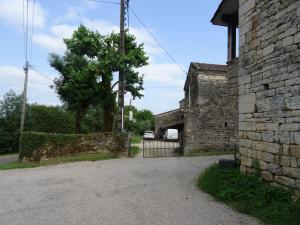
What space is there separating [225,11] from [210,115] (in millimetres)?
9696

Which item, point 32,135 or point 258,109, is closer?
point 258,109

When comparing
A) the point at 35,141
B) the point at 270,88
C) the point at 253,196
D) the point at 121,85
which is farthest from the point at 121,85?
the point at 253,196

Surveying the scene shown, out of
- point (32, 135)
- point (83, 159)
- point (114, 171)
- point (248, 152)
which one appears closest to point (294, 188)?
point (248, 152)

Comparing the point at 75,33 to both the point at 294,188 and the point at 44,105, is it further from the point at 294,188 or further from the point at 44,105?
the point at 294,188

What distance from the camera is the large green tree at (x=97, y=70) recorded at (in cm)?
1977

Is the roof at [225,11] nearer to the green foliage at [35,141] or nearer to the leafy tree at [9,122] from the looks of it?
the green foliage at [35,141]

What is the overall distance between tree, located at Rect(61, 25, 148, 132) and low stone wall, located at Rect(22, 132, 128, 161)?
4.43m

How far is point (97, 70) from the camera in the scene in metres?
19.8

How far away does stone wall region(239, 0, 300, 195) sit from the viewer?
20.3 feet

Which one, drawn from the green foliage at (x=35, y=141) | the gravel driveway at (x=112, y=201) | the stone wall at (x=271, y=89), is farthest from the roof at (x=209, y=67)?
the stone wall at (x=271, y=89)

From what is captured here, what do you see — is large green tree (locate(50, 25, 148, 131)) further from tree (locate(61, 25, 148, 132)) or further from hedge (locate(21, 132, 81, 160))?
hedge (locate(21, 132, 81, 160))

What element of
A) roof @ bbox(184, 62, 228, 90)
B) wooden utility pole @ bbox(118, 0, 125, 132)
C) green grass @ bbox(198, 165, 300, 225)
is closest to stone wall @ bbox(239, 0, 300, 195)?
green grass @ bbox(198, 165, 300, 225)

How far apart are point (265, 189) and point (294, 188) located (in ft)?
2.10

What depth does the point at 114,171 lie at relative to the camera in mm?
11891
